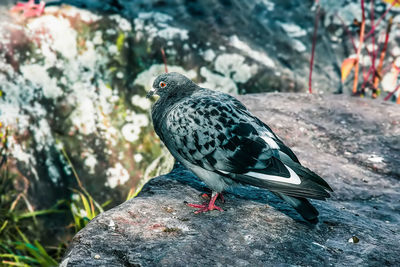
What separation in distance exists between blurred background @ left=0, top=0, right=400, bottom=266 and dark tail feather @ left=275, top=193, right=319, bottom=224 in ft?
5.42

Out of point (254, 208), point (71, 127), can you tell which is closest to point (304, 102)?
point (254, 208)

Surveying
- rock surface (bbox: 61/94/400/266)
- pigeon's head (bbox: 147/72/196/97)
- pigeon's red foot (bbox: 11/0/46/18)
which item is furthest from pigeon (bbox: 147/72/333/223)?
pigeon's red foot (bbox: 11/0/46/18)

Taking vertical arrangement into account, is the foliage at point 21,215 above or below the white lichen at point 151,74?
below

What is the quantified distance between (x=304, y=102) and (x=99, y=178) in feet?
6.70

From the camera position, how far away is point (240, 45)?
5.04 m

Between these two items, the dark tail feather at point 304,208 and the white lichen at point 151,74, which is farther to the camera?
the white lichen at point 151,74

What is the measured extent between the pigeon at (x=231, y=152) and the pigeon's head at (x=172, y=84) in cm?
31

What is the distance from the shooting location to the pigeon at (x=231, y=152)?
8.44ft

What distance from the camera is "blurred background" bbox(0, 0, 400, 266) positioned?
4266 mm

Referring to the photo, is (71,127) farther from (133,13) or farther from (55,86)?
(133,13)

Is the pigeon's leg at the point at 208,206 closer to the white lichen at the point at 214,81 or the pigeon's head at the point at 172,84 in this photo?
the pigeon's head at the point at 172,84

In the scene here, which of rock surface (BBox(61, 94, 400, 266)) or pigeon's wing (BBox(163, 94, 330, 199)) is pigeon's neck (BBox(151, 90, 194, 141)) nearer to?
pigeon's wing (BBox(163, 94, 330, 199))

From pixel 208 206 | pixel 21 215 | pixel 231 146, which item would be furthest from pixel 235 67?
pixel 21 215

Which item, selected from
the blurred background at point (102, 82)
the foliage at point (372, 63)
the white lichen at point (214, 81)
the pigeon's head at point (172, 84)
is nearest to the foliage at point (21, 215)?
the blurred background at point (102, 82)
